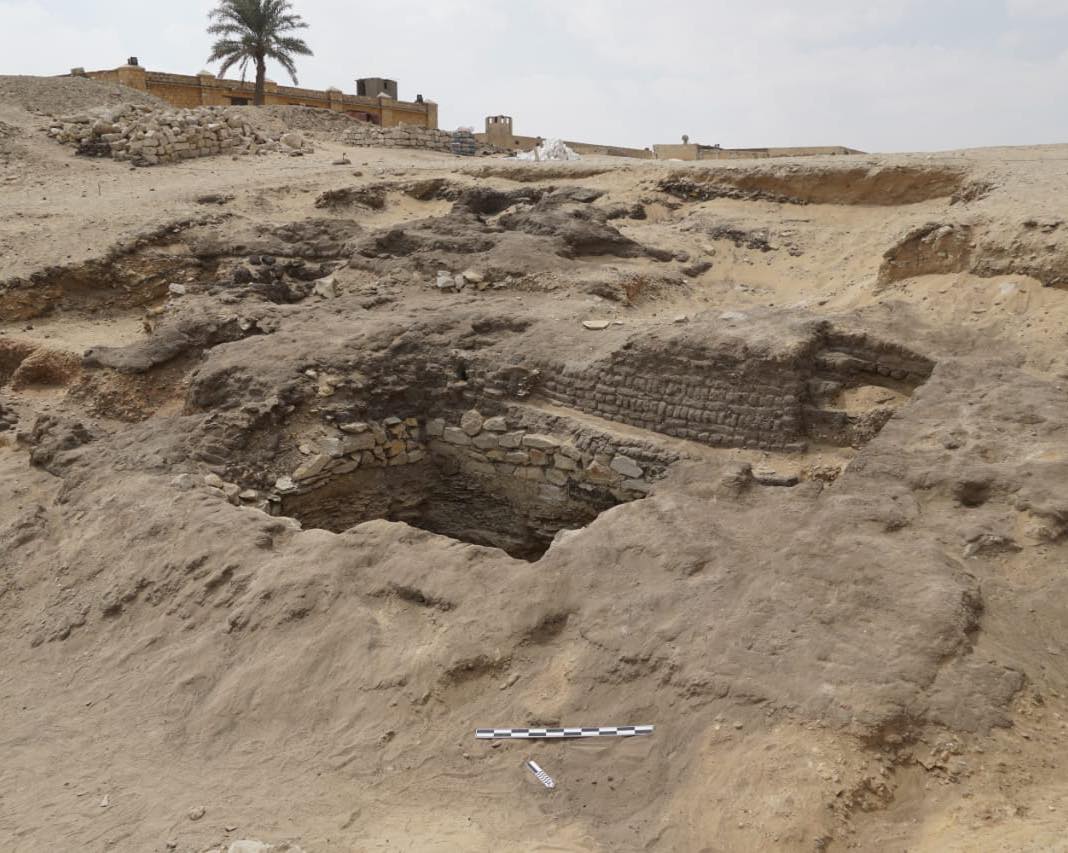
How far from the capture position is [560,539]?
4656 mm

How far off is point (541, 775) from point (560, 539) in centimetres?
156

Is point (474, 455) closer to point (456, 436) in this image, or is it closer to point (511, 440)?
point (456, 436)

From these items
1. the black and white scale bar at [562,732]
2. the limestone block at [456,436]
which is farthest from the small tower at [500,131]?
the black and white scale bar at [562,732]

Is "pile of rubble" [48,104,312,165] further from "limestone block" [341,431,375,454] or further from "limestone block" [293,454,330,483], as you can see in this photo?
"limestone block" [293,454,330,483]

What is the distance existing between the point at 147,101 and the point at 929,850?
2110cm

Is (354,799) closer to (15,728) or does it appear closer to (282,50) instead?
(15,728)

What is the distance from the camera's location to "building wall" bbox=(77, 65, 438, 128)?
71.9ft

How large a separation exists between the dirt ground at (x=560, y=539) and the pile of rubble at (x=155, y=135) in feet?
17.9

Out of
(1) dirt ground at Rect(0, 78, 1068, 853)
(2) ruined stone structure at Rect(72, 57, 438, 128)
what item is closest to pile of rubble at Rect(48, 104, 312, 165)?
(1) dirt ground at Rect(0, 78, 1068, 853)

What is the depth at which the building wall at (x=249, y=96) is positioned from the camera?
21922 millimetres

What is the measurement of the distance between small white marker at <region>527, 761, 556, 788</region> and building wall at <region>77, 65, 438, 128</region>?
2258 centimetres

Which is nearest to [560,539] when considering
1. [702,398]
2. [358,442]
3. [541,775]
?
[541,775]

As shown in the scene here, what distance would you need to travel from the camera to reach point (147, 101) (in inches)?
Result: 750

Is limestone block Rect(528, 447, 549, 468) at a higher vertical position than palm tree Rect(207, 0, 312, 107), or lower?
lower
